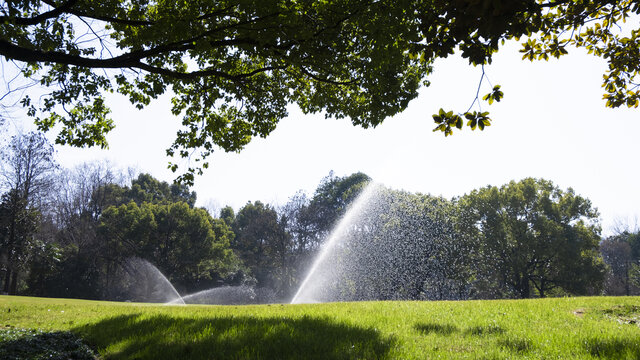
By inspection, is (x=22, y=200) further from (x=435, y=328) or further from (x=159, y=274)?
(x=435, y=328)

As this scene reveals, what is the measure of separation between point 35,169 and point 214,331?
3000 centimetres

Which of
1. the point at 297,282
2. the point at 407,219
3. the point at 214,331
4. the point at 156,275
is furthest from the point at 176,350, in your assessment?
the point at 297,282

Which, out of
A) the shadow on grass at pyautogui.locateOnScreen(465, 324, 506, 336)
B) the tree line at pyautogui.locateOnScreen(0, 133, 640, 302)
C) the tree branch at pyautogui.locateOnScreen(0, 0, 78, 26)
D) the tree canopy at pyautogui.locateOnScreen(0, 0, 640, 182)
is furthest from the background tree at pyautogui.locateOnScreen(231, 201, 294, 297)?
the tree branch at pyautogui.locateOnScreen(0, 0, 78, 26)

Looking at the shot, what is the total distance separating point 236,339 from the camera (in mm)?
4949

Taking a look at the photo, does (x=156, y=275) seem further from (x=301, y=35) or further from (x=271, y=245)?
(x=301, y=35)

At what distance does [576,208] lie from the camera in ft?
105

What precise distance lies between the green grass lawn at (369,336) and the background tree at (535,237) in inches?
1026

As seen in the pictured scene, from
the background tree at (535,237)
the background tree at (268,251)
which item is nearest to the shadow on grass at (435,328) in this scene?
the background tree at (535,237)

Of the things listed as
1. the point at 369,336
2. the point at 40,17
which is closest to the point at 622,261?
the point at 369,336

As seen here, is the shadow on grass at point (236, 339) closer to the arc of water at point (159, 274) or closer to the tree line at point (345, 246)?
the tree line at point (345, 246)

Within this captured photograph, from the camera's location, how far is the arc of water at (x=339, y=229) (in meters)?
37.9

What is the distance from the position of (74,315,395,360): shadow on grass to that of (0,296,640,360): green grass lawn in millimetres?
14

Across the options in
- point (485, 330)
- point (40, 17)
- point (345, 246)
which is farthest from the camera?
point (345, 246)

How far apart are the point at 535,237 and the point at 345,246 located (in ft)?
58.1
